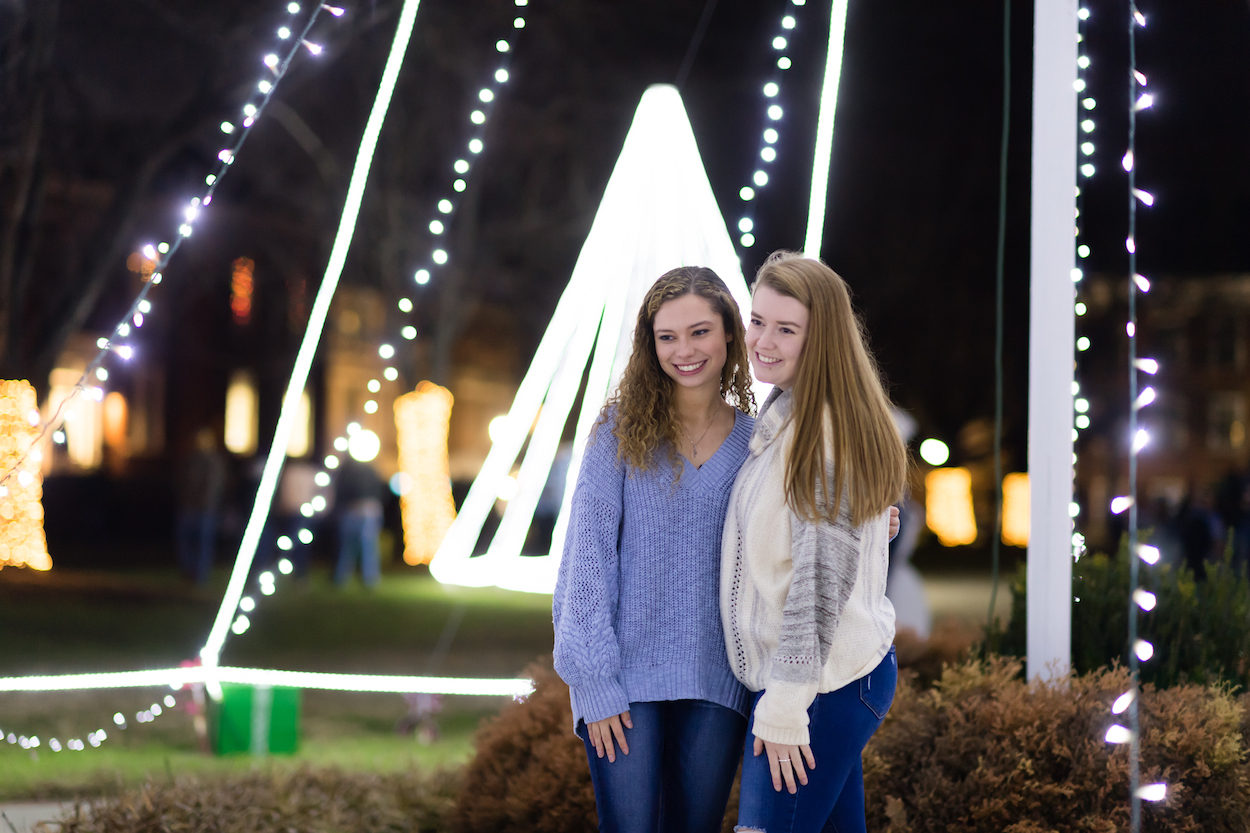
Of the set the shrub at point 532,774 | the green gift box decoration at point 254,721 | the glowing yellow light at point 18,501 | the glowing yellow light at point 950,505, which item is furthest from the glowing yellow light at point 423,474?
the glowing yellow light at point 950,505

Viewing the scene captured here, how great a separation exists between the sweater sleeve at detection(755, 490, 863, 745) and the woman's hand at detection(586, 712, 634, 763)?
Result: 241 millimetres

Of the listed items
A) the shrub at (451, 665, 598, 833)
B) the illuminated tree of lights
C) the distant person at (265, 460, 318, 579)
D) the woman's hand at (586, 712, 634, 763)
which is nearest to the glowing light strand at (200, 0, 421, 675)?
the illuminated tree of lights

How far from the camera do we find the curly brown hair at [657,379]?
2217 millimetres

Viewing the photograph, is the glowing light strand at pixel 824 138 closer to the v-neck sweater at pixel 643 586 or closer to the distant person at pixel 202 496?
the v-neck sweater at pixel 643 586

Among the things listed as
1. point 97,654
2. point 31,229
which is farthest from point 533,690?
point 31,229

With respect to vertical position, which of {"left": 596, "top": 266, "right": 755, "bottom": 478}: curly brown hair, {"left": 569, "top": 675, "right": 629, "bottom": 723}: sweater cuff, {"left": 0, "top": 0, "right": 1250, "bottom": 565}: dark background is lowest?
{"left": 569, "top": 675, "right": 629, "bottom": 723}: sweater cuff

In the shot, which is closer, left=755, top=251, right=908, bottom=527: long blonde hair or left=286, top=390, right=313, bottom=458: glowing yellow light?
left=755, top=251, right=908, bottom=527: long blonde hair

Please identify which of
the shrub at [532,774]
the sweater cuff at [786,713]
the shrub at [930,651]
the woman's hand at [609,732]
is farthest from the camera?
the shrub at [930,651]

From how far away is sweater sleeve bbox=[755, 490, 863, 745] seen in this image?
203 cm

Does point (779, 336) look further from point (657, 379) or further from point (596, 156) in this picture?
point (596, 156)

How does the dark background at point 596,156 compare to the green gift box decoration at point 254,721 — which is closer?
the green gift box decoration at point 254,721

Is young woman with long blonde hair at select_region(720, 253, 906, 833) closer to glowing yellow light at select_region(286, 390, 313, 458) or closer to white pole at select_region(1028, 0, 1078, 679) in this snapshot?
white pole at select_region(1028, 0, 1078, 679)

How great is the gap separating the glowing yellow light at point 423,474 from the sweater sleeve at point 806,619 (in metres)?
12.8

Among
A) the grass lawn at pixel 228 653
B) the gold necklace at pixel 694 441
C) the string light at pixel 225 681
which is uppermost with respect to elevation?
the gold necklace at pixel 694 441
